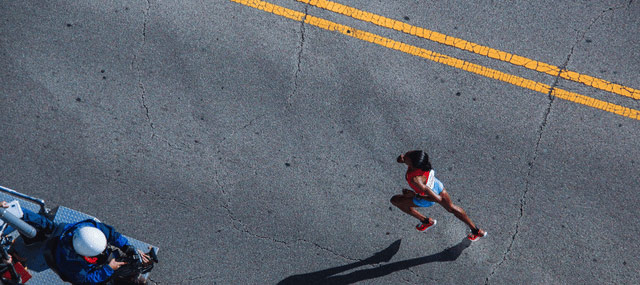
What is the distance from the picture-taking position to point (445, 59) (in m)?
7.41

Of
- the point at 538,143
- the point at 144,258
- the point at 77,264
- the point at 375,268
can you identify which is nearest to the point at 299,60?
the point at 375,268

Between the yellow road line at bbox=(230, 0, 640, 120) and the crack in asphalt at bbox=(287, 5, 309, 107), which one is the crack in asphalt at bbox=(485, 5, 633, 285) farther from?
the crack in asphalt at bbox=(287, 5, 309, 107)

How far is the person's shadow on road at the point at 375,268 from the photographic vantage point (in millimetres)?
6723

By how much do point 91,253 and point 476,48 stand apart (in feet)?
18.2

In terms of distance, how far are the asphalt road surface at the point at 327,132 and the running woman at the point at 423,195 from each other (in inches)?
11.1

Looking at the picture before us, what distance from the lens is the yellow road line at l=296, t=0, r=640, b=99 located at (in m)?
7.26

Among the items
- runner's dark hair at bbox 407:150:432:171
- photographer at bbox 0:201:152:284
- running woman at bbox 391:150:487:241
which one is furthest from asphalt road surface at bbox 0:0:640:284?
runner's dark hair at bbox 407:150:432:171

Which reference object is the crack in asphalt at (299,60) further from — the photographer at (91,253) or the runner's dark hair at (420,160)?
the photographer at (91,253)

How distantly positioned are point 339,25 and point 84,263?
4.53 meters

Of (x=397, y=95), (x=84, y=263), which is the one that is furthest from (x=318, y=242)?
(x=84, y=263)

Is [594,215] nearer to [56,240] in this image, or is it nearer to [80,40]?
[56,240]

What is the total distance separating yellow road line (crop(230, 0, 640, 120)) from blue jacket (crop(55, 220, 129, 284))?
3.85 metres

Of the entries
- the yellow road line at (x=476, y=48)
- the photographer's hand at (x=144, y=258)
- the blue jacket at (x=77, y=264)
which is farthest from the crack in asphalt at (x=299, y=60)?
the blue jacket at (x=77, y=264)

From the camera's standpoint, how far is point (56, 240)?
18.5ft
